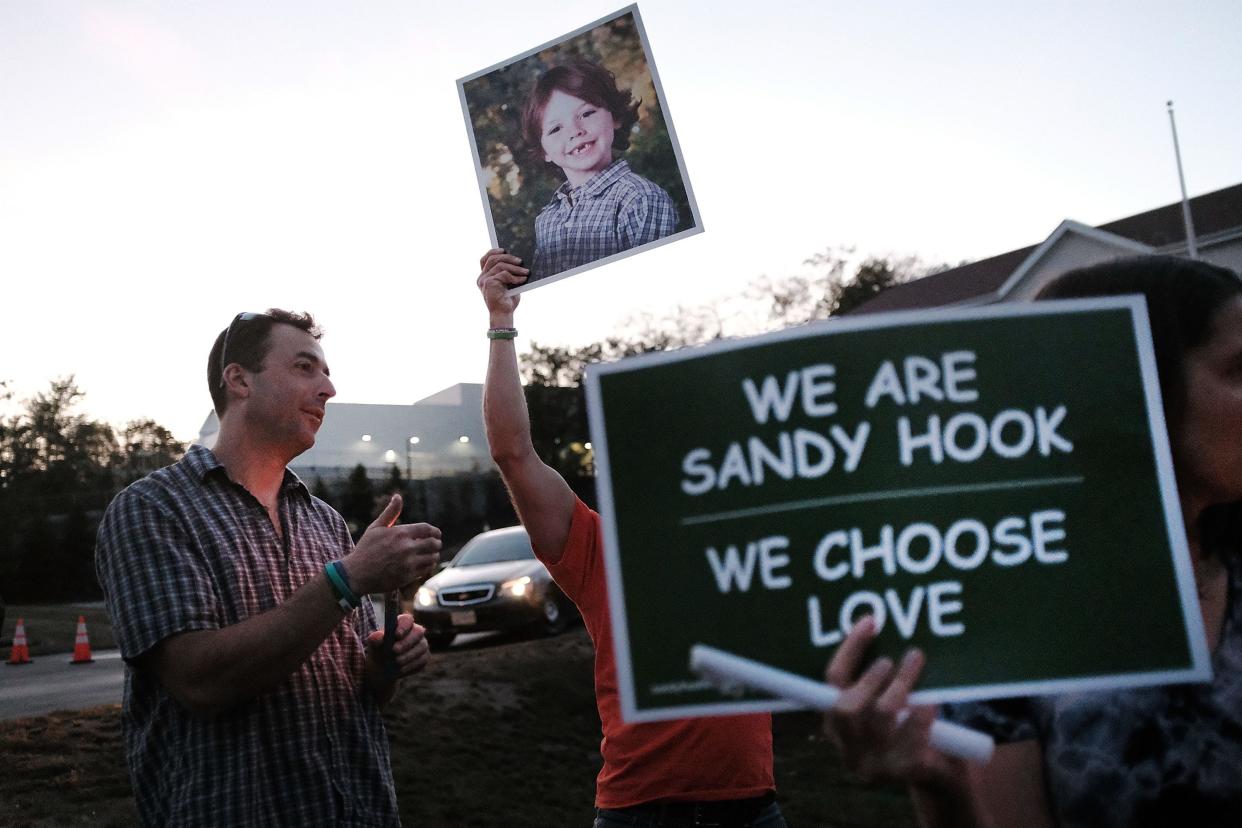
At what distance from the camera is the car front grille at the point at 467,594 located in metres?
12.7

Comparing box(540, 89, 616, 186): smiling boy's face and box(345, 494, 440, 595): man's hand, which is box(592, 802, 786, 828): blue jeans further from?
box(540, 89, 616, 186): smiling boy's face

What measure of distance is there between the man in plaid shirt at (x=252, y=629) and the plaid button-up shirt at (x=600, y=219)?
0.73 m

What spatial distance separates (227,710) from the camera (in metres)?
2.31

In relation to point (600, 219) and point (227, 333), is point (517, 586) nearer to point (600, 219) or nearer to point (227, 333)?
point (227, 333)

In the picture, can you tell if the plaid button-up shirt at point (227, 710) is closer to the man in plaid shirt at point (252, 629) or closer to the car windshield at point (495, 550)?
the man in plaid shirt at point (252, 629)

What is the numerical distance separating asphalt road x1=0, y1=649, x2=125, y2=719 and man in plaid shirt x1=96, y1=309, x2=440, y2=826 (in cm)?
572

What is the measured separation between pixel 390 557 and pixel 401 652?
388 millimetres

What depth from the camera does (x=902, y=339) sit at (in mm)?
1325

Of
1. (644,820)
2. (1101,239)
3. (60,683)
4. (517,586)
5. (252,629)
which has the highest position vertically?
(1101,239)

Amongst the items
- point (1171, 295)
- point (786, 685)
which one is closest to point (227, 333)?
point (786, 685)

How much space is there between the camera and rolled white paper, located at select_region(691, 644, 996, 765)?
1243mm

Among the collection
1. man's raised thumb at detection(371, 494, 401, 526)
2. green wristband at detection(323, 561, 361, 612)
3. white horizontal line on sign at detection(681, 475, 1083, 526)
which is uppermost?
man's raised thumb at detection(371, 494, 401, 526)

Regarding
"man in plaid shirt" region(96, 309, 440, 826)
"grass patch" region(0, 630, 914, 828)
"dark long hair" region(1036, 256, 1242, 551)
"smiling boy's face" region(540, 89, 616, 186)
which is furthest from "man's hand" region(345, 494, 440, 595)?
"grass patch" region(0, 630, 914, 828)

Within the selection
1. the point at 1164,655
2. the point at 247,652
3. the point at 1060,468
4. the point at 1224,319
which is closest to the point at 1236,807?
the point at 1164,655
